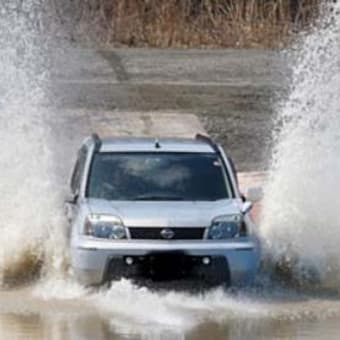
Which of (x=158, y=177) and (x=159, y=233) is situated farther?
(x=158, y=177)

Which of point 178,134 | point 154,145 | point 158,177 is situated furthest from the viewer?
point 178,134

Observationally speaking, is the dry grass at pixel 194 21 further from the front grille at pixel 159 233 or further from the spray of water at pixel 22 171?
the front grille at pixel 159 233

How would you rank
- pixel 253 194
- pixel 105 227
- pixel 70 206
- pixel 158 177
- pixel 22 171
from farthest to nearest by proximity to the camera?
pixel 22 171
pixel 253 194
pixel 158 177
pixel 70 206
pixel 105 227

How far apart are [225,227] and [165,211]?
64 centimetres

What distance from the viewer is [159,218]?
16516 mm

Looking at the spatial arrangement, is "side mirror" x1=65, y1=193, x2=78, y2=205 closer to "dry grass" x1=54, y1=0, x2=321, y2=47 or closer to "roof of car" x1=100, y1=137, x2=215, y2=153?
"roof of car" x1=100, y1=137, x2=215, y2=153

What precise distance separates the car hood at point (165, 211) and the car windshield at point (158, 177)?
232 millimetres

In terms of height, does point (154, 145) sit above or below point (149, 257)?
above

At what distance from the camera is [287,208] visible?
20.1 metres

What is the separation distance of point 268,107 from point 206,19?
827 cm

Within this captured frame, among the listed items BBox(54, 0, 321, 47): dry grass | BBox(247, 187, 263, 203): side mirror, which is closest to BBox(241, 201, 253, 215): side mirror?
BBox(247, 187, 263, 203): side mirror

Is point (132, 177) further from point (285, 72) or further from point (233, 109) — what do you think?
point (285, 72)

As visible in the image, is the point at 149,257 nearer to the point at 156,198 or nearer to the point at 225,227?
the point at 225,227

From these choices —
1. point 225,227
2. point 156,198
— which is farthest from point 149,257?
point 156,198
